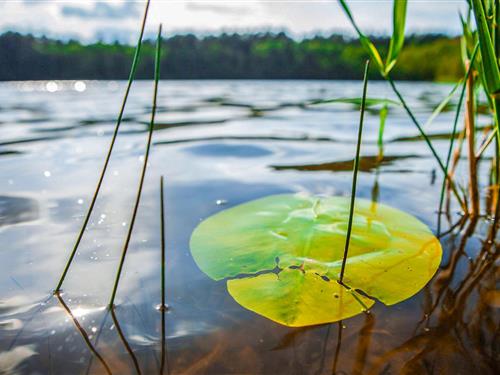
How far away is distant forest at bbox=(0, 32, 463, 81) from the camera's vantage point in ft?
40.1

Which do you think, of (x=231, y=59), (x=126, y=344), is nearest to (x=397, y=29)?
(x=126, y=344)

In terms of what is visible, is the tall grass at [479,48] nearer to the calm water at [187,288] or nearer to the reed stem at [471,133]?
the reed stem at [471,133]

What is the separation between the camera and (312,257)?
0.75 metres

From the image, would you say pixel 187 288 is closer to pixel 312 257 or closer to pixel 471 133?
pixel 312 257

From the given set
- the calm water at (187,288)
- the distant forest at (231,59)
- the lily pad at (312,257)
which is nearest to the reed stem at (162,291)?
the calm water at (187,288)

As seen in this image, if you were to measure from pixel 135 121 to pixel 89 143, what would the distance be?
38.1 inches

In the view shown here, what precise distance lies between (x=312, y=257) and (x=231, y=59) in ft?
52.8

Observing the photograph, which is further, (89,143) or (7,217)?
(89,143)

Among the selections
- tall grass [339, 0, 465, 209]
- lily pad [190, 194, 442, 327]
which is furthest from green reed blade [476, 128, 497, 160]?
lily pad [190, 194, 442, 327]

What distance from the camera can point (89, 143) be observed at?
212 cm

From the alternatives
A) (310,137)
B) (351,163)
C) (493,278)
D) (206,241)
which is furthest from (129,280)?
(310,137)

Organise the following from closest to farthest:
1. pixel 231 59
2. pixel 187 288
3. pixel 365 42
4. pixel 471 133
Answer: pixel 187 288 → pixel 365 42 → pixel 471 133 → pixel 231 59

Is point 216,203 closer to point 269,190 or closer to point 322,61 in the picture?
point 269,190

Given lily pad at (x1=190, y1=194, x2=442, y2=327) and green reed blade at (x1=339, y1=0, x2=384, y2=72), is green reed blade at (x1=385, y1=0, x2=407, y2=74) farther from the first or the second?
lily pad at (x1=190, y1=194, x2=442, y2=327)
